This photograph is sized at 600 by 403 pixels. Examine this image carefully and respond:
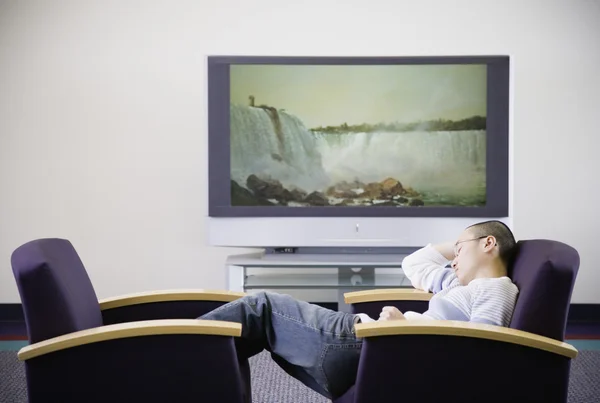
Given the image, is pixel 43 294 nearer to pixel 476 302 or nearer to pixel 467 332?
pixel 467 332

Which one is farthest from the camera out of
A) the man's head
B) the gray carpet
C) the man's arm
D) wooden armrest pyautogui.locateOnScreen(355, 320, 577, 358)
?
the gray carpet

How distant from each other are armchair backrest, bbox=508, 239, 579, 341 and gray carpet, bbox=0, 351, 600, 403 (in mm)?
1350

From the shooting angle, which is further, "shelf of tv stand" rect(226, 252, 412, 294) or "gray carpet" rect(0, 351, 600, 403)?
"shelf of tv stand" rect(226, 252, 412, 294)

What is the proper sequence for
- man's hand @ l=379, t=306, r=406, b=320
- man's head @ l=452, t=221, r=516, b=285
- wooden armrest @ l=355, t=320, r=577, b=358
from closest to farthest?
wooden armrest @ l=355, t=320, r=577, b=358 → man's hand @ l=379, t=306, r=406, b=320 → man's head @ l=452, t=221, r=516, b=285

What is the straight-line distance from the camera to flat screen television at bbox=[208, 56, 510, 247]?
183 inches

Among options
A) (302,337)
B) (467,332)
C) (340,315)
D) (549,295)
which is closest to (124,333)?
(302,337)

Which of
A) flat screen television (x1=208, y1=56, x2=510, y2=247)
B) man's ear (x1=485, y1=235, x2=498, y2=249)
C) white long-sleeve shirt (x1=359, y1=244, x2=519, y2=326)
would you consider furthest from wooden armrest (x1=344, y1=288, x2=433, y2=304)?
flat screen television (x1=208, y1=56, x2=510, y2=247)

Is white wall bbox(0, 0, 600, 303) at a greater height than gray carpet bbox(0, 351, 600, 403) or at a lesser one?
greater

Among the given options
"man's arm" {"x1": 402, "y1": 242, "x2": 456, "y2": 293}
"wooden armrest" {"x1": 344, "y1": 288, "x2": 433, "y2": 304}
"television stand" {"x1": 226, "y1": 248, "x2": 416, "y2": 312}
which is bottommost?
"television stand" {"x1": 226, "y1": 248, "x2": 416, "y2": 312}

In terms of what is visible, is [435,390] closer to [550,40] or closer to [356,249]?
[356,249]

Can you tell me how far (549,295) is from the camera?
2268mm

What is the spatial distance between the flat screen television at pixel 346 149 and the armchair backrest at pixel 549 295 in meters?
2.28

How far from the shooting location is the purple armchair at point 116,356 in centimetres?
223

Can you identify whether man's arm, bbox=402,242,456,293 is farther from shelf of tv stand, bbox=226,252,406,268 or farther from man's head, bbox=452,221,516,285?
shelf of tv stand, bbox=226,252,406,268
